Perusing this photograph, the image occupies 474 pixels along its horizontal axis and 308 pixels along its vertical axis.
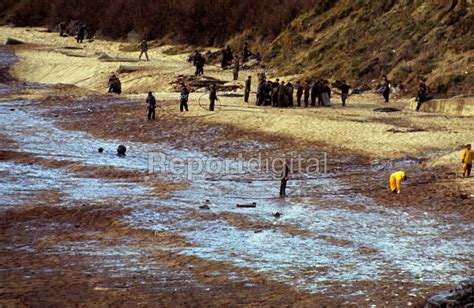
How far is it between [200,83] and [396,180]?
19799 millimetres

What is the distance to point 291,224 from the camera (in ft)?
63.0

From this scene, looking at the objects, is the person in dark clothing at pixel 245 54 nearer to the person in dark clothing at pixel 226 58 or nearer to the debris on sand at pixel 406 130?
the person in dark clothing at pixel 226 58

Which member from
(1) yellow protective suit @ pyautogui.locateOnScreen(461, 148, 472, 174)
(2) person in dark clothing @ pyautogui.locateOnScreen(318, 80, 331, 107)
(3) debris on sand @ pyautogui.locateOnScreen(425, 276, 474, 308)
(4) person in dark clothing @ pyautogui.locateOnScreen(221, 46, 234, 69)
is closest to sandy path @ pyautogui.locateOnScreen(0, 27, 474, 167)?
(2) person in dark clothing @ pyautogui.locateOnScreen(318, 80, 331, 107)

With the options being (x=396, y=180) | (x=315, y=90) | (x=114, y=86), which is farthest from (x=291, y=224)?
(x=114, y=86)

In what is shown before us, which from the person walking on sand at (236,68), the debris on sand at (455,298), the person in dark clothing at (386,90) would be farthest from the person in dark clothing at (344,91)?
the debris on sand at (455,298)

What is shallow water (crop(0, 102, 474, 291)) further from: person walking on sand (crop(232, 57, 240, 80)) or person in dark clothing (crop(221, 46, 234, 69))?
person in dark clothing (crop(221, 46, 234, 69))

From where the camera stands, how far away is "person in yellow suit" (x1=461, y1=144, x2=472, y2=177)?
22.5 meters

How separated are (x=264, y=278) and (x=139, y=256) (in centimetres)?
255

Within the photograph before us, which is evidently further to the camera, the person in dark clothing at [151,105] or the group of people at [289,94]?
the group of people at [289,94]

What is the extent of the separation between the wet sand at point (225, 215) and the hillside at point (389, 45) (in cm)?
556

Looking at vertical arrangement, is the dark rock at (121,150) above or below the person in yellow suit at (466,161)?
below

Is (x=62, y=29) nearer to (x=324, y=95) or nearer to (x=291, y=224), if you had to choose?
(x=324, y=95)

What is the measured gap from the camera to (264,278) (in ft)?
50.1

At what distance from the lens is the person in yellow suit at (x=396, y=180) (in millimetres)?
21719
